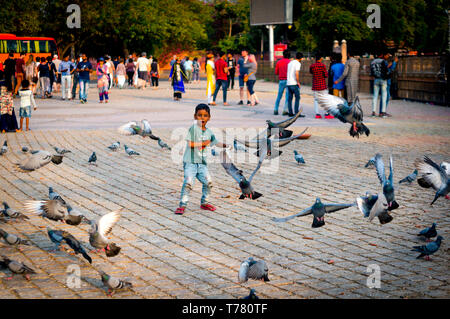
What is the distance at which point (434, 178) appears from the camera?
621 cm

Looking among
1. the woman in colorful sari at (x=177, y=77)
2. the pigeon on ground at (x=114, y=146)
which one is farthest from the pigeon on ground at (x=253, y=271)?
the woman in colorful sari at (x=177, y=77)

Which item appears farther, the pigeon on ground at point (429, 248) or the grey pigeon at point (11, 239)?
the grey pigeon at point (11, 239)

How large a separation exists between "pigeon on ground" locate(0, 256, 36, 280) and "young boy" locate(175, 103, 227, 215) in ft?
8.23

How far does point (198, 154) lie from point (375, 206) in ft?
Result: 8.14

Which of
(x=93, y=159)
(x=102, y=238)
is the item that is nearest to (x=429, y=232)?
(x=102, y=238)

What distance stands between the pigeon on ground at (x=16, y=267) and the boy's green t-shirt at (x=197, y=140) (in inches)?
108

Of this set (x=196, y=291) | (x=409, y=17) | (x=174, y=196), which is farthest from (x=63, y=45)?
(x=196, y=291)

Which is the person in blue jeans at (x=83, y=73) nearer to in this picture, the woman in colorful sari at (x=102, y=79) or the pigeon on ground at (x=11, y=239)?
the woman in colorful sari at (x=102, y=79)

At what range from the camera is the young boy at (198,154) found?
716 cm

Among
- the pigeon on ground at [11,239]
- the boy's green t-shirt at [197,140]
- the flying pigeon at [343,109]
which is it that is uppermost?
the flying pigeon at [343,109]

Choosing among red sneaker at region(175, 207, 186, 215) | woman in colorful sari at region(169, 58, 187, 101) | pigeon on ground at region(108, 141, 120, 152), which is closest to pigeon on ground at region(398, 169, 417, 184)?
red sneaker at region(175, 207, 186, 215)

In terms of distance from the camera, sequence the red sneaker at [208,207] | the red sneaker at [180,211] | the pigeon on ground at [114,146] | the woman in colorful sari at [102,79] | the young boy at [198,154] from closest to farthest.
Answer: the young boy at [198,154], the red sneaker at [180,211], the red sneaker at [208,207], the pigeon on ground at [114,146], the woman in colorful sari at [102,79]
